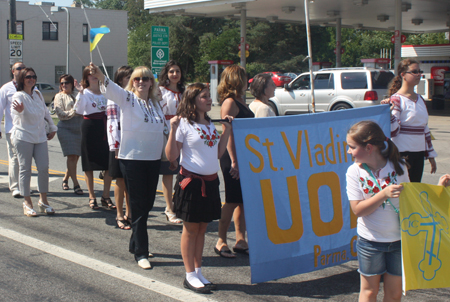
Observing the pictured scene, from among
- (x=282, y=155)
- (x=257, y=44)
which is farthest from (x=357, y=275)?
(x=257, y=44)

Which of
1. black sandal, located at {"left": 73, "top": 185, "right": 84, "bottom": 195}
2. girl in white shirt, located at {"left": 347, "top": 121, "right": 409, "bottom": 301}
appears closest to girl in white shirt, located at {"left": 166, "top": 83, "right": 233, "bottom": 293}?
girl in white shirt, located at {"left": 347, "top": 121, "right": 409, "bottom": 301}

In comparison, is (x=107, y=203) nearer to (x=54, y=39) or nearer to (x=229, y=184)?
(x=229, y=184)

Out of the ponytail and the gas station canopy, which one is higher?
the gas station canopy

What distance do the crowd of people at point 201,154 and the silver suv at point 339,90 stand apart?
40.3 ft

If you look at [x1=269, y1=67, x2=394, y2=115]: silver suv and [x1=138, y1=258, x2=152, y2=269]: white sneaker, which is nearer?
[x1=138, y1=258, x2=152, y2=269]: white sneaker

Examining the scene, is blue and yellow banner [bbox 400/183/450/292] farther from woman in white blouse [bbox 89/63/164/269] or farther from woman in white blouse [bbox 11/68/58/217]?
woman in white blouse [bbox 11/68/58/217]

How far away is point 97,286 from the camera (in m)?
4.22

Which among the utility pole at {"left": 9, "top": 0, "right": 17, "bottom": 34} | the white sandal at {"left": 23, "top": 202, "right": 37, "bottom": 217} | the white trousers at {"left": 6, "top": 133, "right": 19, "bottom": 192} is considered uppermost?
the utility pole at {"left": 9, "top": 0, "right": 17, "bottom": 34}

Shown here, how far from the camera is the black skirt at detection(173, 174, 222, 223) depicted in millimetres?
4078

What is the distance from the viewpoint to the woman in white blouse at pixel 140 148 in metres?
4.64

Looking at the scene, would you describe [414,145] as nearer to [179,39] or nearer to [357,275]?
[357,275]

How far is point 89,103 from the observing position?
265 inches

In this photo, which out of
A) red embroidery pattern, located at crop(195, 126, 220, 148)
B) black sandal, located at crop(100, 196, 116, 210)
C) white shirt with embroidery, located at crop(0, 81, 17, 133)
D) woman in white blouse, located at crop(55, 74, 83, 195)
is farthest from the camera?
woman in white blouse, located at crop(55, 74, 83, 195)

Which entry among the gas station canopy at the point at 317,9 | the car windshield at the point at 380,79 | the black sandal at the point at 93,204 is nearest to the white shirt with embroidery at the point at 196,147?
the black sandal at the point at 93,204
